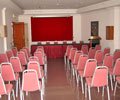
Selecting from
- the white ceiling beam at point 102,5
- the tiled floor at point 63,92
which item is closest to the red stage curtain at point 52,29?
the white ceiling beam at point 102,5

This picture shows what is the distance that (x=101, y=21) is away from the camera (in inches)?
506

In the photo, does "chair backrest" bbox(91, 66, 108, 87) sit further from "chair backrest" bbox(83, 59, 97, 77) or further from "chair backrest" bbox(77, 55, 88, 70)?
"chair backrest" bbox(77, 55, 88, 70)

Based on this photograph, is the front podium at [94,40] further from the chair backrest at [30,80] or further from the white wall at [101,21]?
the chair backrest at [30,80]

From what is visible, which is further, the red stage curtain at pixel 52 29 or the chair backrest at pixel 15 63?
the red stage curtain at pixel 52 29

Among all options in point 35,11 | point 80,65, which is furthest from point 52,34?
point 80,65

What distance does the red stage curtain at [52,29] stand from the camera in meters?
16.4

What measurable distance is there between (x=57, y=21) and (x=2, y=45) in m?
8.13

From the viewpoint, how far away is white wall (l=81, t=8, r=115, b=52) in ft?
36.5

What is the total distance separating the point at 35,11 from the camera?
14609 mm

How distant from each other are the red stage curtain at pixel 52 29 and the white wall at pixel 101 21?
4.73ft

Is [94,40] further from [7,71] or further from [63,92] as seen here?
[7,71]

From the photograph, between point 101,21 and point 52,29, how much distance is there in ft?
17.8

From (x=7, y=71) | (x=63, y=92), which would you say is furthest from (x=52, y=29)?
(x=7, y=71)

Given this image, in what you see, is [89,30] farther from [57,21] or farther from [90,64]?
[90,64]
